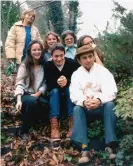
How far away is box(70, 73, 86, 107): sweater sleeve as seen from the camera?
4.85m

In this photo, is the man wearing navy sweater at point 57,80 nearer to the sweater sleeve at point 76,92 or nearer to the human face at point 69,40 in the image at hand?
the sweater sleeve at point 76,92

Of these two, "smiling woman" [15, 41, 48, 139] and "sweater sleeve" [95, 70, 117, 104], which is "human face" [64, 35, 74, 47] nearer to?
"smiling woman" [15, 41, 48, 139]

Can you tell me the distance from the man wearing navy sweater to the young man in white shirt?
293 mm

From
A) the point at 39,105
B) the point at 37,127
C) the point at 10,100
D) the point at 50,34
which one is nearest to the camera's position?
the point at 39,105

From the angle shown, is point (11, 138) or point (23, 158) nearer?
point (23, 158)

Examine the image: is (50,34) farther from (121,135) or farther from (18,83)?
(121,135)

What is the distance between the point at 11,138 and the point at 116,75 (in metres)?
2.47

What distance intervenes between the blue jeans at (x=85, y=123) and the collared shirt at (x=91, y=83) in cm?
23

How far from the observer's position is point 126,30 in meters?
6.18

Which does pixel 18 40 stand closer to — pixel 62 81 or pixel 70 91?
pixel 62 81

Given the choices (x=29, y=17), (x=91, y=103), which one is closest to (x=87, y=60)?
(x=91, y=103)

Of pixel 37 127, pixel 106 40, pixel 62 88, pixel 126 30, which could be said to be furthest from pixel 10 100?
pixel 126 30

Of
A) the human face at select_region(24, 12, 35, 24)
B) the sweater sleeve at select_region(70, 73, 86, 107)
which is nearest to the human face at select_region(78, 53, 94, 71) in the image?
the sweater sleeve at select_region(70, 73, 86, 107)

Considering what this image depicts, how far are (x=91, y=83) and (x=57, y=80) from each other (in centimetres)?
63
